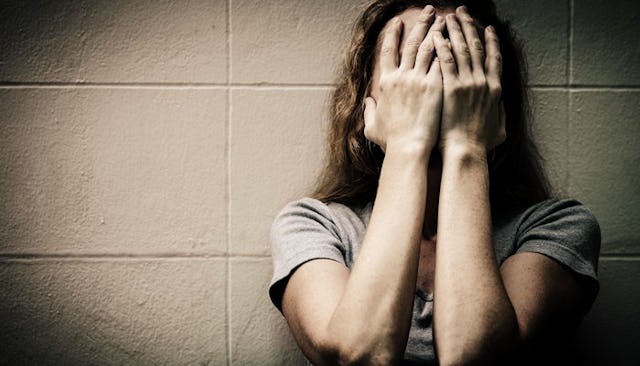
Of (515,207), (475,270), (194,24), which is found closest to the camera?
(475,270)

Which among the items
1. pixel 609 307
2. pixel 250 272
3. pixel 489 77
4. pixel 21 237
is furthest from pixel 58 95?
pixel 609 307

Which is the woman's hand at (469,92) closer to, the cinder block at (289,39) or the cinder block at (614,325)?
the cinder block at (289,39)

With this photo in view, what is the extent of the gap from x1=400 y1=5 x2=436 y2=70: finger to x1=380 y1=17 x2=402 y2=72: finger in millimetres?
19

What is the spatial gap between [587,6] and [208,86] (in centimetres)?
111

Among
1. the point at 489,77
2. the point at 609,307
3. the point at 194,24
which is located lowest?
the point at 609,307

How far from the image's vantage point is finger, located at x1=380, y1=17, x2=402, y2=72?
878 millimetres

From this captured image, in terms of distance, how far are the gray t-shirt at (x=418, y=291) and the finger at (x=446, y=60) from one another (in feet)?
1.21

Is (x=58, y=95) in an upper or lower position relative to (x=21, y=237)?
upper

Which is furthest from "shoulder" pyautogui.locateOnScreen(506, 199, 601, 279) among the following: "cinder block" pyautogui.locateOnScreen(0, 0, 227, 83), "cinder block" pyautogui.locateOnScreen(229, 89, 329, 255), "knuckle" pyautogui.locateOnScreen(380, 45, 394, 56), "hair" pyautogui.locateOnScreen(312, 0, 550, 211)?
"cinder block" pyautogui.locateOnScreen(0, 0, 227, 83)

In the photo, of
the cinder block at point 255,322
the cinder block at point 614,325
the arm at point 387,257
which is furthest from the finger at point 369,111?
the cinder block at point 614,325

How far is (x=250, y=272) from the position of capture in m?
1.18

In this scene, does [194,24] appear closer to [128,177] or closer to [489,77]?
[128,177]

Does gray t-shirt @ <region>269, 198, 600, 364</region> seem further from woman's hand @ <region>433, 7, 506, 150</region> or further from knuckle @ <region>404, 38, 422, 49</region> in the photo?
knuckle @ <region>404, 38, 422, 49</region>

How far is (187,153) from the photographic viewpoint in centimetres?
116
